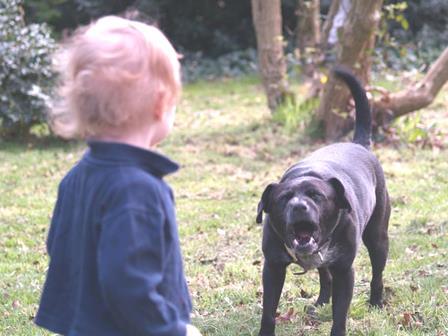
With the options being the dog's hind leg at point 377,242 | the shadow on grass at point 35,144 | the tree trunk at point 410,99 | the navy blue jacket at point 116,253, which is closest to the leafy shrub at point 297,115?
the tree trunk at point 410,99

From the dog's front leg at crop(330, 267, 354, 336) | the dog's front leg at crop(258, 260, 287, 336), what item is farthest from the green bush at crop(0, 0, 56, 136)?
the dog's front leg at crop(330, 267, 354, 336)

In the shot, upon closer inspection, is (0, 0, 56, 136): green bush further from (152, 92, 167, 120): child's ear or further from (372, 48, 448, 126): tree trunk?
(152, 92, 167, 120): child's ear

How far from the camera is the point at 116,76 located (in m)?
2.07

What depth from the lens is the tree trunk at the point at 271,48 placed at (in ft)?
34.6

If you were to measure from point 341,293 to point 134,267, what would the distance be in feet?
6.89

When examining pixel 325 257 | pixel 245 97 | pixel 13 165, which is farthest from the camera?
pixel 245 97

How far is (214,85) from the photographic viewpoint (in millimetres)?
15930

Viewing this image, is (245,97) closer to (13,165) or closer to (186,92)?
(186,92)

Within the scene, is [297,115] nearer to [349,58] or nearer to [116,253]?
[349,58]

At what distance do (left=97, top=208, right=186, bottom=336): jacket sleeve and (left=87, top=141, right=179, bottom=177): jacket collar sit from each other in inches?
5.6

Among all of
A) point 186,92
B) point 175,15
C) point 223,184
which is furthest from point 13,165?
point 175,15

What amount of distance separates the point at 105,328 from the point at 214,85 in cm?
1395

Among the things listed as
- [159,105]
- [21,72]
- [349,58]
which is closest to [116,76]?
[159,105]

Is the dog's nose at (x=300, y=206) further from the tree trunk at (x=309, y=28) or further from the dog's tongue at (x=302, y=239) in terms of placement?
the tree trunk at (x=309, y=28)
